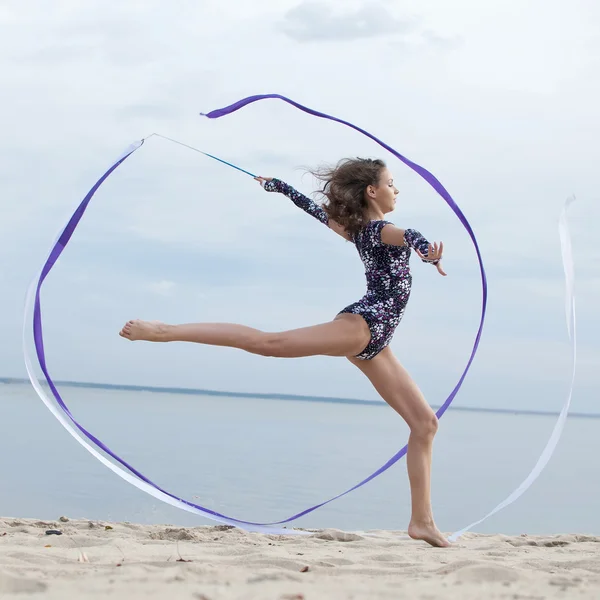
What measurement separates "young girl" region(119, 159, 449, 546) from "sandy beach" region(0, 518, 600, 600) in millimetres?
622

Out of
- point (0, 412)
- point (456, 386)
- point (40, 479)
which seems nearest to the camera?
point (456, 386)

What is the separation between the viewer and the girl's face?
521 centimetres

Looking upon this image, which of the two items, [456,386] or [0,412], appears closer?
[456,386]

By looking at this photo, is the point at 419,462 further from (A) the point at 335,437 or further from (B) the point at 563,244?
(A) the point at 335,437

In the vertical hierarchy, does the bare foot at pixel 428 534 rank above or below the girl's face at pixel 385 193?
below

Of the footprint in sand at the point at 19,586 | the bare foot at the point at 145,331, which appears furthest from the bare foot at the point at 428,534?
the footprint in sand at the point at 19,586

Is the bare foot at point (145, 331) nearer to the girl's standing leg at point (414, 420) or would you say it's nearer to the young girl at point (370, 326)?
the young girl at point (370, 326)

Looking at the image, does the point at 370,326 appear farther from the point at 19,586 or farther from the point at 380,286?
the point at 19,586

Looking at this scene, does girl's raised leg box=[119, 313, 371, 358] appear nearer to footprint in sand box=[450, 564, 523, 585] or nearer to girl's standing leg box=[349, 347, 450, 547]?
girl's standing leg box=[349, 347, 450, 547]

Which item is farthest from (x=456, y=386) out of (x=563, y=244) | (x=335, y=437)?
(x=335, y=437)

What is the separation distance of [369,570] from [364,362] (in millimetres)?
1540

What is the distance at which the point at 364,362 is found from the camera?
4902mm

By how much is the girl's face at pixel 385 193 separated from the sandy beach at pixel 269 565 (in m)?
2.00

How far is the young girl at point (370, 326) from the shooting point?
456 cm
